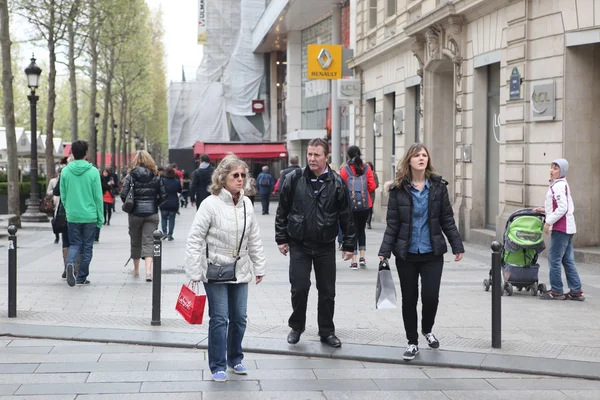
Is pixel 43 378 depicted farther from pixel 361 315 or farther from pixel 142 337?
pixel 361 315

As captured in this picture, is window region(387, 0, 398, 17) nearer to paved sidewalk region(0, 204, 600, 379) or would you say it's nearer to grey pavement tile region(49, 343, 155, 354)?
paved sidewalk region(0, 204, 600, 379)

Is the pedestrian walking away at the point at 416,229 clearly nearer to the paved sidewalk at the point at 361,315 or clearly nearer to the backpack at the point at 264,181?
the paved sidewalk at the point at 361,315

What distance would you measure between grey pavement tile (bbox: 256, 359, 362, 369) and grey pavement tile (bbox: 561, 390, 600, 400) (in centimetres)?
164

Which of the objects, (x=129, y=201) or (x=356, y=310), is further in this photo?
(x=129, y=201)

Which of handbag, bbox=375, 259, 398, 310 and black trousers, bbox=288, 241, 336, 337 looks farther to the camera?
black trousers, bbox=288, 241, 336, 337

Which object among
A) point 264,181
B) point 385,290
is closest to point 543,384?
point 385,290

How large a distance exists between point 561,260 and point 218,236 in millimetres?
5273

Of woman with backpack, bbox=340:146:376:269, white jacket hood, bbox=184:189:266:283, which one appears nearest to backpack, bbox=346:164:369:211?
woman with backpack, bbox=340:146:376:269

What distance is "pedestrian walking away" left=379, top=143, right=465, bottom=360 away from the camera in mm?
7066

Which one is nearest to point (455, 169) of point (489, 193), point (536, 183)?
point (489, 193)

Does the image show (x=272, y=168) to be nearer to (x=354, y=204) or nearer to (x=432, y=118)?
(x=432, y=118)

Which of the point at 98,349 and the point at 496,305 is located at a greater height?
the point at 496,305

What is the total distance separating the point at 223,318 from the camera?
253 inches

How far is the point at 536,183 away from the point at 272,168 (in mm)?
32295
